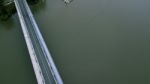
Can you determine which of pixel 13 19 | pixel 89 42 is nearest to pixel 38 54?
pixel 89 42

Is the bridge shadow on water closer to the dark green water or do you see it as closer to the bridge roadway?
the dark green water

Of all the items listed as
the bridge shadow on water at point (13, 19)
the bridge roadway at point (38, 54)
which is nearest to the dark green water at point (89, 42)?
the bridge shadow on water at point (13, 19)

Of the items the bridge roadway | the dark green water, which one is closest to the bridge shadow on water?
the dark green water

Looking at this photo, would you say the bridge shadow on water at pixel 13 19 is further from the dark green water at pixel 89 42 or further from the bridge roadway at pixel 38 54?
the bridge roadway at pixel 38 54

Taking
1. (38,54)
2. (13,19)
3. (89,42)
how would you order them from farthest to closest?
(13,19) → (89,42) → (38,54)

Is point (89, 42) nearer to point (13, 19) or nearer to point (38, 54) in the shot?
point (38, 54)
